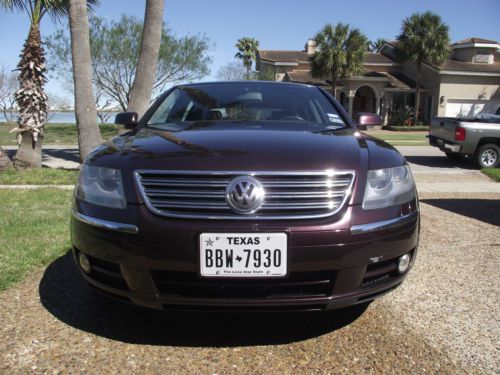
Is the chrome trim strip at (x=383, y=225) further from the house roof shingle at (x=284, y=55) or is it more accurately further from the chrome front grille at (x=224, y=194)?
the house roof shingle at (x=284, y=55)

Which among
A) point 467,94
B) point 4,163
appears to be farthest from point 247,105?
point 467,94

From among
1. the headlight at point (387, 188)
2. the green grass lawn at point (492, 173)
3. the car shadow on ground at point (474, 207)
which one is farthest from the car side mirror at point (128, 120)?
the green grass lawn at point (492, 173)

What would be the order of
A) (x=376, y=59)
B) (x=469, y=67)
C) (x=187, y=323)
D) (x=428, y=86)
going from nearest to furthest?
(x=187, y=323)
(x=469, y=67)
(x=428, y=86)
(x=376, y=59)

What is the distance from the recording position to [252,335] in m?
2.59

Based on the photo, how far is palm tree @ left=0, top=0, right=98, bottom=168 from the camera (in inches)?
336

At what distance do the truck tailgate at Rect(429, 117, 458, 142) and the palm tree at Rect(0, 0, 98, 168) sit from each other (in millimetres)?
9387

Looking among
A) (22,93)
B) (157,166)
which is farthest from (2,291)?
(22,93)

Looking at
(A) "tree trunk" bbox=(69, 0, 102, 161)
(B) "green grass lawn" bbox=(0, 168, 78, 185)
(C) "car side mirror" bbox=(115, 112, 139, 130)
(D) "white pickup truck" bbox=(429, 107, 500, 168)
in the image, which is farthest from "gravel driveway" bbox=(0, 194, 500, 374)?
(D) "white pickup truck" bbox=(429, 107, 500, 168)

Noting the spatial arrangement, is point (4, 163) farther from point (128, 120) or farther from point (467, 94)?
point (467, 94)

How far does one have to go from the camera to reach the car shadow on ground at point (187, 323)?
2.54 meters

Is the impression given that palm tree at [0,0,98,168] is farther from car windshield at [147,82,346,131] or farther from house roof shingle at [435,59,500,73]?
house roof shingle at [435,59,500,73]

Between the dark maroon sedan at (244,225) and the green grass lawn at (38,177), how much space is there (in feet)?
18.6

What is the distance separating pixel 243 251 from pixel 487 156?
11.2 metres

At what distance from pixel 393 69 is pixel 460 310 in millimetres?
36335
